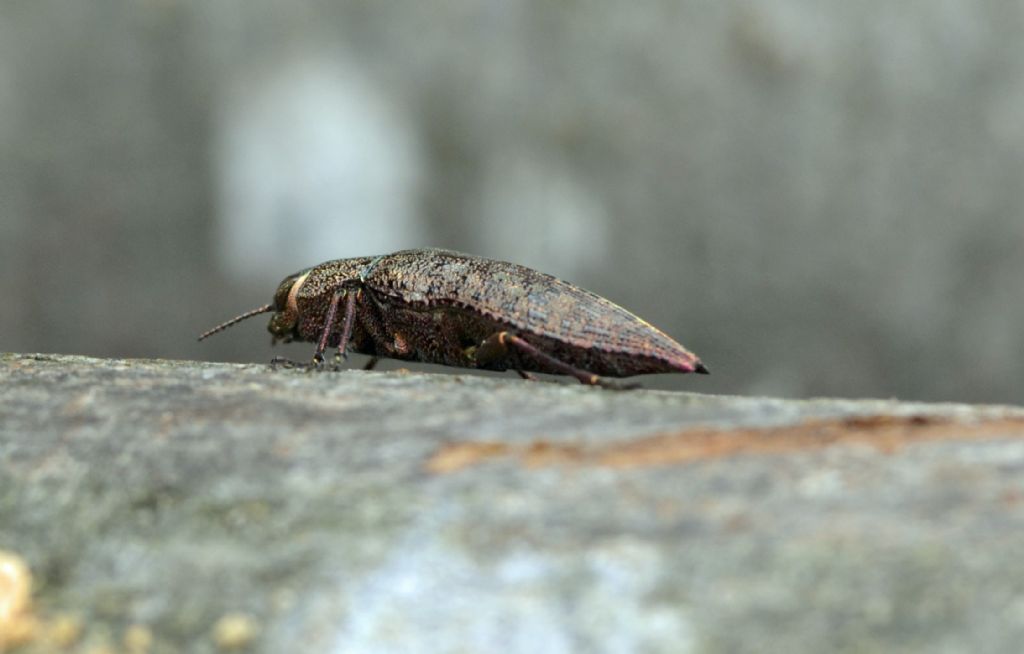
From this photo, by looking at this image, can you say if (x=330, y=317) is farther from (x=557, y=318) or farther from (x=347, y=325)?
(x=557, y=318)

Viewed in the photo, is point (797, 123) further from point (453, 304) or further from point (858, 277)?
point (453, 304)

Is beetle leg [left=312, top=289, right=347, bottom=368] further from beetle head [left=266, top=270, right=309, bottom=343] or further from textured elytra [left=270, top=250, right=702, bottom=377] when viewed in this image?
beetle head [left=266, top=270, right=309, bottom=343]

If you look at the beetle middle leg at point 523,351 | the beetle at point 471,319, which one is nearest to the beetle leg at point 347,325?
the beetle at point 471,319

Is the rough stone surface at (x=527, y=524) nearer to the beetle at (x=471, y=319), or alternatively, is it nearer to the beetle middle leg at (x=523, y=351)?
the beetle middle leg at (x=523, y=351)

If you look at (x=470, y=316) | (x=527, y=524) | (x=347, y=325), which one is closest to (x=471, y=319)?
(x=470, y=316)

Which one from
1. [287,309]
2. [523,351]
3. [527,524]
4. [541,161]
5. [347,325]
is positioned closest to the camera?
[527,524]

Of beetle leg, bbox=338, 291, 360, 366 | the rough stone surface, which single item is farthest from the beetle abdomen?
the rough stone surface
